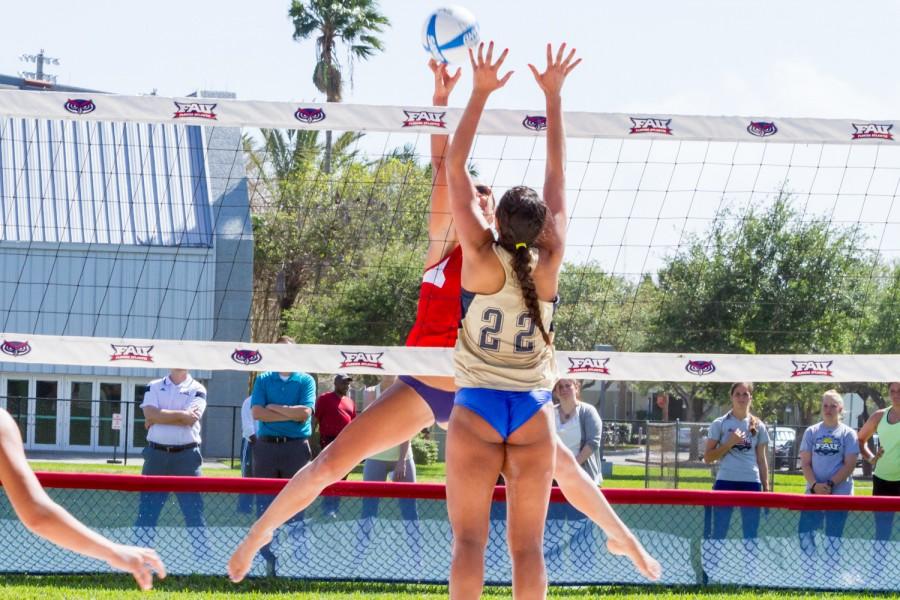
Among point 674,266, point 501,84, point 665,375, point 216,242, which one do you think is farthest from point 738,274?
point 501,84

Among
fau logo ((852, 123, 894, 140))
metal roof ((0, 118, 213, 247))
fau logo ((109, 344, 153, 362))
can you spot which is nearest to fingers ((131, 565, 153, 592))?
fau logo ((109, 344, 153, 362))

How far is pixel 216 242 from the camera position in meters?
27.0

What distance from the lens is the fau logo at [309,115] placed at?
22.0 feet

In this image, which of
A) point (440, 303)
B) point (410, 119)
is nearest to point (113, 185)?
point (410, 119)

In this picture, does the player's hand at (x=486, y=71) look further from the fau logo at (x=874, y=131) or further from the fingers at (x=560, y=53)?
the fau logo at (x=874, y=131)

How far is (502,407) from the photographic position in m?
4.05

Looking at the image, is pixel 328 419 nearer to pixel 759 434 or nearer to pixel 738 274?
pixel 759 434

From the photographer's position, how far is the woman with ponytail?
13.2 feet

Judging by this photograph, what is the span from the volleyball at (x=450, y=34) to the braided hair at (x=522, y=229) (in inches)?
58.1

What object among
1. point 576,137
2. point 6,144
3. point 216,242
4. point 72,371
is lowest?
point 72,371

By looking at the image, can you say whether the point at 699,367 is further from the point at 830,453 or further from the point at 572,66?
the point at 572,66

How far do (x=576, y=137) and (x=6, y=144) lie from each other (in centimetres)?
1823

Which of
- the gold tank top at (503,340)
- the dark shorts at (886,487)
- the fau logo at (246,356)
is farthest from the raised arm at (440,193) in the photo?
the dark shorts at (886,487)

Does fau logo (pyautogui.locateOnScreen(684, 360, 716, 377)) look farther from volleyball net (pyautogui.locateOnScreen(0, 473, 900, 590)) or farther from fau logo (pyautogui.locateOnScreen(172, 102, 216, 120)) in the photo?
fau logo (pyautogui.locateOnScreen(172, 102, 216, 120))
